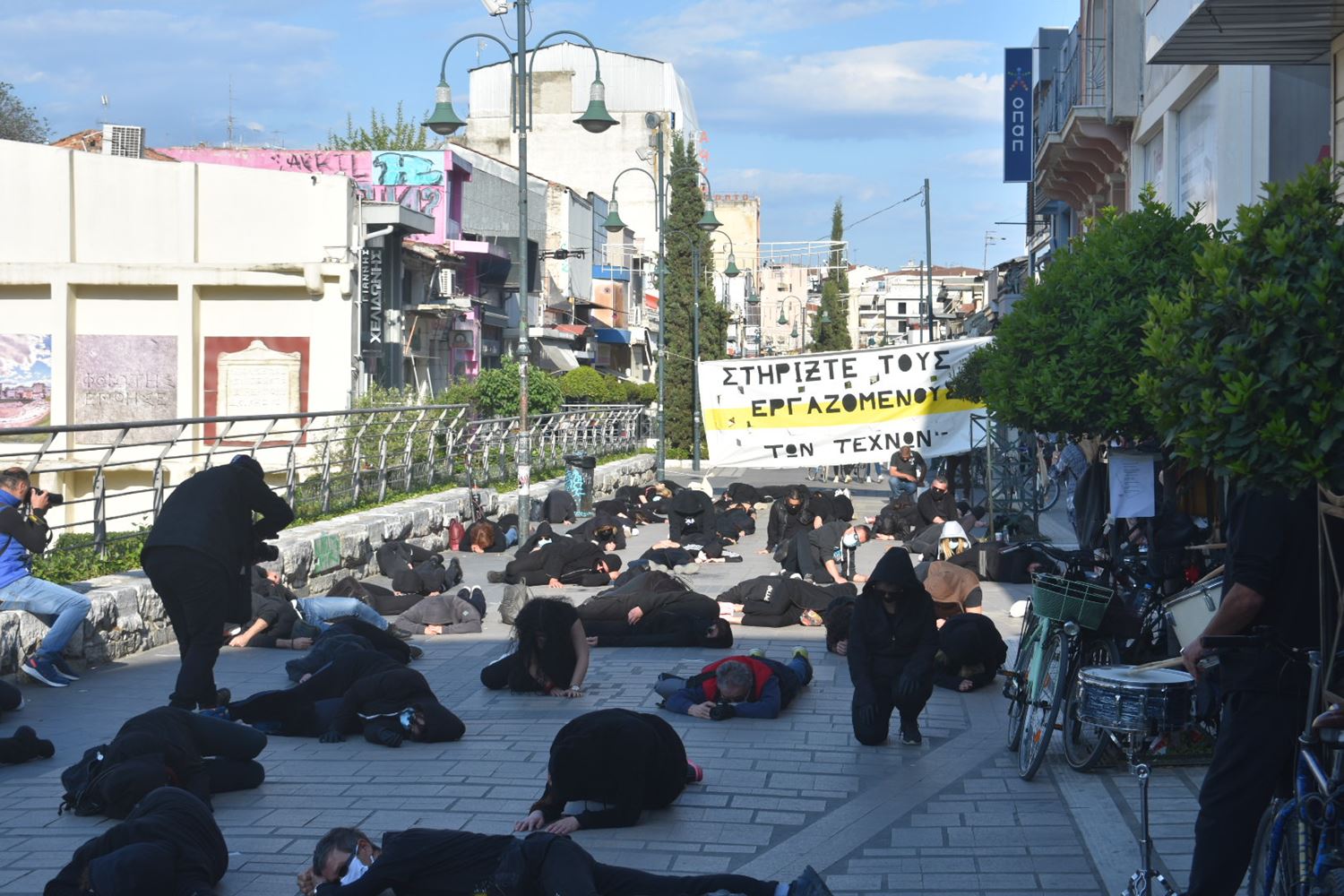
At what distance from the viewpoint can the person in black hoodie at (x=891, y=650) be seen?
853cm

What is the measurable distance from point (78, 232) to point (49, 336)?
2793mm

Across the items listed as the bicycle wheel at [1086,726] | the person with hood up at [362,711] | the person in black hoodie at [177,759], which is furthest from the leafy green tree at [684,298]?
the person in black hoodie at [177,759]

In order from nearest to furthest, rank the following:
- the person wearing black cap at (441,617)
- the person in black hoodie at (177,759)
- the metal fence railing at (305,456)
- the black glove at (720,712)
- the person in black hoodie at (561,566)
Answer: the person in black hoodie at (177,759) < the black glove at (720,712) < the metal fence railing at (305,456) < the person wearing black cap at (441,617) < the person in black hoodie at (561,566)

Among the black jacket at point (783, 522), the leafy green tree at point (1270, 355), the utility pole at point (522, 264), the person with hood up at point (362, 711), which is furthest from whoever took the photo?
the black jacket at point (783, 522)

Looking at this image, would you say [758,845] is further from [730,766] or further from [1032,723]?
[1032,723]

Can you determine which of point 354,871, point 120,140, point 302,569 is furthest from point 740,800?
point 120,140

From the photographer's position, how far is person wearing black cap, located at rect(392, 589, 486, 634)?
12945 millimetres

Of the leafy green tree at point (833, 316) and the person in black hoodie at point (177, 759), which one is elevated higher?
the leafy green tree at point (833, 316)

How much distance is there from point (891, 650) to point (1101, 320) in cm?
351

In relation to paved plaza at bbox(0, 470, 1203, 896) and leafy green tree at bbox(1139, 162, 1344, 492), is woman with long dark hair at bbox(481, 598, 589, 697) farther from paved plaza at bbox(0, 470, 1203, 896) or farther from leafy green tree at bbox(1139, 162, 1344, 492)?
leafy green tree at bbox(1139, 162, 1344, 492)

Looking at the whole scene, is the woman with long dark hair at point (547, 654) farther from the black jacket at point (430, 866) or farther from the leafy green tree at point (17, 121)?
the leafy green tree at point (17, 121)

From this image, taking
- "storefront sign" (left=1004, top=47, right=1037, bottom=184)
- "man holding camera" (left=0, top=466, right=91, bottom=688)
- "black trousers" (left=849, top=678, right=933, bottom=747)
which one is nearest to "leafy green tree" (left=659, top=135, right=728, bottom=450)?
"storefront sign" (left=1004, top=47, right=1037, bottom=184)

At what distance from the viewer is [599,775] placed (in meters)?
6.75

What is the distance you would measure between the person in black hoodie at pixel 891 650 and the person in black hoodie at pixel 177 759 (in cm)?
343
